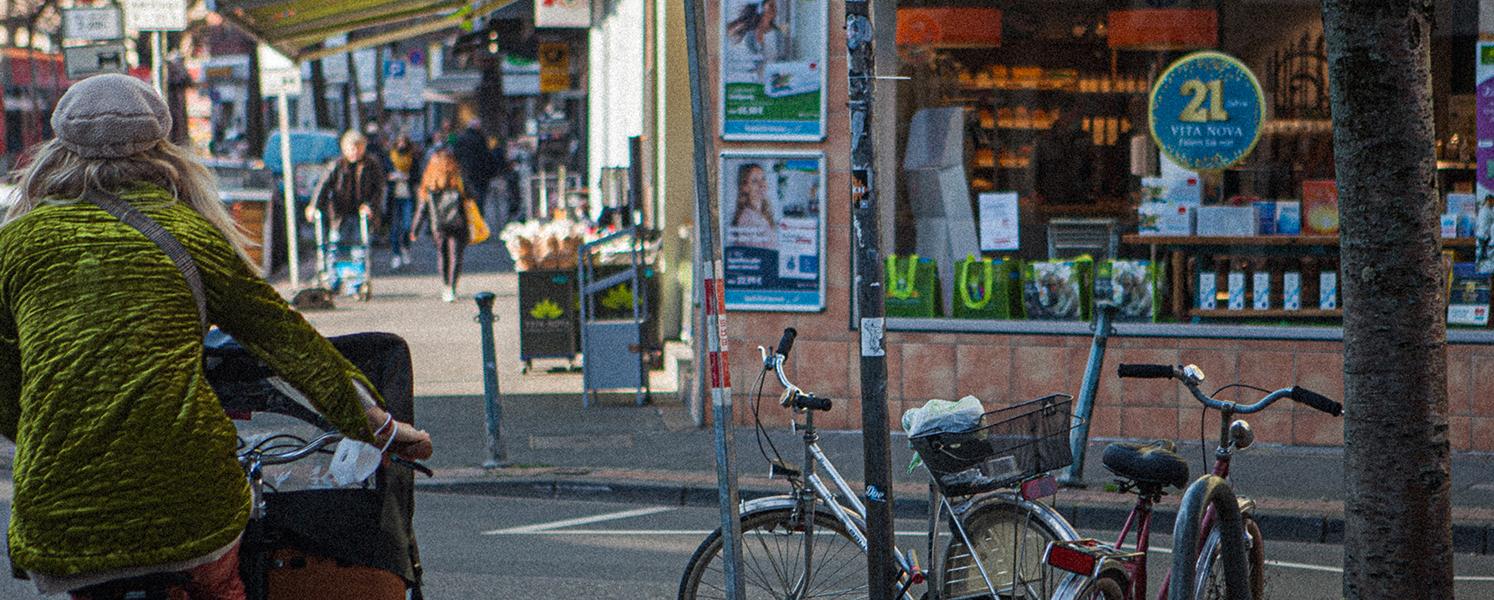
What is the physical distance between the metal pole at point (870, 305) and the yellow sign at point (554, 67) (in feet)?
65.6

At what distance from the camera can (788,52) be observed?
10.4 meters

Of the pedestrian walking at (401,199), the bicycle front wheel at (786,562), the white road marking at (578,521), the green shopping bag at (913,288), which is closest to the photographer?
the bicycle front wheel at (786,562)

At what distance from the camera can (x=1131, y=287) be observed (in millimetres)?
10562

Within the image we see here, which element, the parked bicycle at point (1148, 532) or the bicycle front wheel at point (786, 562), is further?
the bicycle front wheel at point (786, 562)

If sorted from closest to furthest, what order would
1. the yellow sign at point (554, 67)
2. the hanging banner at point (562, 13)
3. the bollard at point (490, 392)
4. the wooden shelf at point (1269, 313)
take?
the bollard at point (490, 392), the wooden shelf at point (1269, 313), the hanging banner at point (562, 13), the yellow sign at point (554, 67)

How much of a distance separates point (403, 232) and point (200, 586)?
853 inches

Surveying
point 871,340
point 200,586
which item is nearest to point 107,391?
point 200,586

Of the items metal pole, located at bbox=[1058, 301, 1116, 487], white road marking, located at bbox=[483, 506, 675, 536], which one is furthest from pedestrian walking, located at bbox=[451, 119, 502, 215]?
metal pole, located at bbox=[1058, 301, 1116, 487]

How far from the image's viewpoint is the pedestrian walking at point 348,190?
740 inches

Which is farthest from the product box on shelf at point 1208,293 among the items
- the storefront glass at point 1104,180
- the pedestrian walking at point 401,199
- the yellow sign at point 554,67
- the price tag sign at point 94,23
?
the yellow sign at point 554,67

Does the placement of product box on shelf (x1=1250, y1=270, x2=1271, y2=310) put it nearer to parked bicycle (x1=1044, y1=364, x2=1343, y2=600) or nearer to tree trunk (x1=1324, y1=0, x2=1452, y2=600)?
tree trunk (x1=1324, y1=0, x2=1452, y2=600)

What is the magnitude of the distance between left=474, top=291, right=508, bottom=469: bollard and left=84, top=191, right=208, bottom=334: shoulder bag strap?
6008 millimetres

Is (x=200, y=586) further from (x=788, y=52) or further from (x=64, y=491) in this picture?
(x=788, y=52)

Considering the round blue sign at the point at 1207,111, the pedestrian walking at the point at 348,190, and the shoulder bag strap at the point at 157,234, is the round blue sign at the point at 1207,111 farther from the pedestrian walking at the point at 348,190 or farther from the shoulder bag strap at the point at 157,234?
the pedestrian walking at the point at 348,190
